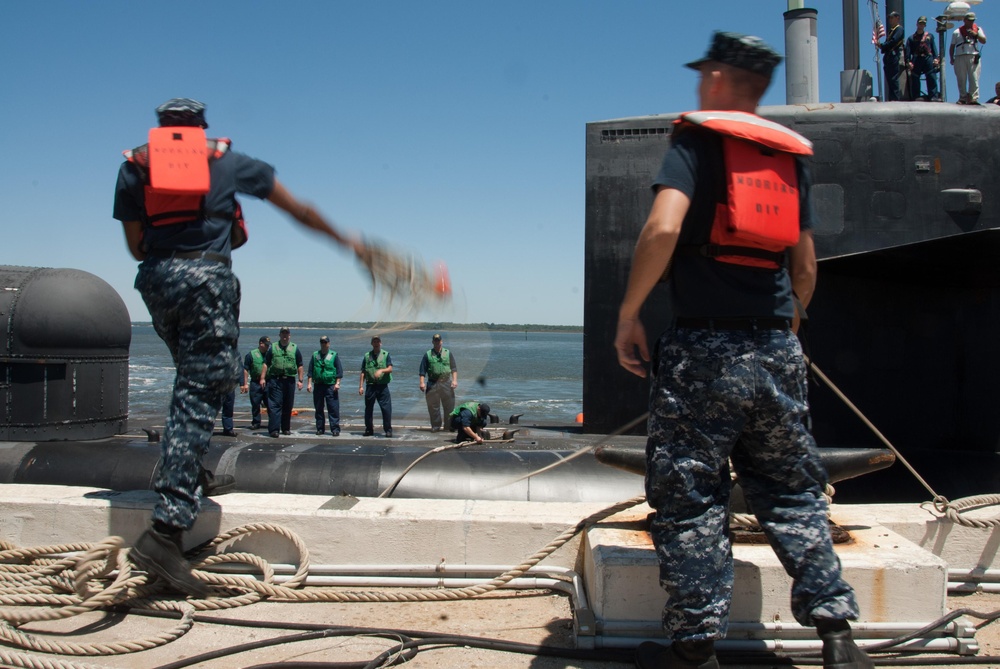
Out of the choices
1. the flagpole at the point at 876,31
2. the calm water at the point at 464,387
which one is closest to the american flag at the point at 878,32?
the flagpole at the point at 876,31

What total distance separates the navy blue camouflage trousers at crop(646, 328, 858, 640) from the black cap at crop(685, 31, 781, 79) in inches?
33.4

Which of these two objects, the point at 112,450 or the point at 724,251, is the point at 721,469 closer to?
the point at 724,251

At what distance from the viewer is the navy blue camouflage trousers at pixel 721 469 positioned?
2.39 meters

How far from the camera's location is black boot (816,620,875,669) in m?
2.36

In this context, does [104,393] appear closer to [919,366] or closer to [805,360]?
[805,360]

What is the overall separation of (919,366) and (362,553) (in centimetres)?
471

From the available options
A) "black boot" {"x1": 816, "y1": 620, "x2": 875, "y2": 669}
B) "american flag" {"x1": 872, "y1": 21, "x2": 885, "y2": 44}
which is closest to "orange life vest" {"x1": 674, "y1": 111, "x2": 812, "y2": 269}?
"black boot" {"x1": 816, "y1": 620, "x2": 875, "y2": 669}

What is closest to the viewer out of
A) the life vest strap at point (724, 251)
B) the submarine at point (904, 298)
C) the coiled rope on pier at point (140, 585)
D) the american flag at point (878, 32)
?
the life vest strap at point (724, 251)

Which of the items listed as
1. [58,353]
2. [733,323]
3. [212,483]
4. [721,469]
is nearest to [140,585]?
[212,483]

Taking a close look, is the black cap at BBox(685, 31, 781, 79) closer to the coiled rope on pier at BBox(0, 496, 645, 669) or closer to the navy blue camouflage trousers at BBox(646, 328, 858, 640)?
the navy blue camouflage trousers at BBox(646, 328, 858, 640)

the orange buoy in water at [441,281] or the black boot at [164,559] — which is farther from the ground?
the orange buoy in water at [441,281]

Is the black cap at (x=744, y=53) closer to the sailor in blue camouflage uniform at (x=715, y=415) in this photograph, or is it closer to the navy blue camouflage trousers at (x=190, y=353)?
the sailor in blue camouflage uniform at (x=715, y=415)

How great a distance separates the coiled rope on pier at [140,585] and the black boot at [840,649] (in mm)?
955

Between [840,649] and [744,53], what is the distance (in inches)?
71.7
